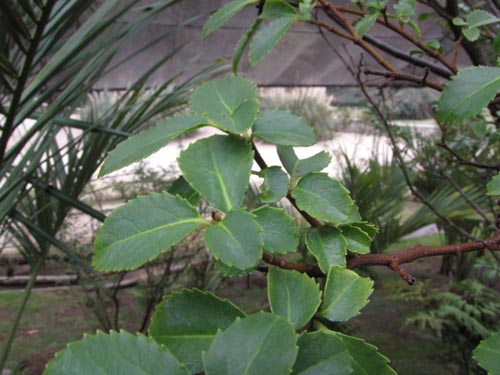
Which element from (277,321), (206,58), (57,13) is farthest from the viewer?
(206,58)

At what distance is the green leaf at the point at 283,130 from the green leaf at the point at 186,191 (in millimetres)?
61

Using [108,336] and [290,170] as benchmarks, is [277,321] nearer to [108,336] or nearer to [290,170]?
[108,336]

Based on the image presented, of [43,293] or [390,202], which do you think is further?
[43,293]

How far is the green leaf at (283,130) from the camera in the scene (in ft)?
1.24

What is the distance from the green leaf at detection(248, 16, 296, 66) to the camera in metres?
0.61

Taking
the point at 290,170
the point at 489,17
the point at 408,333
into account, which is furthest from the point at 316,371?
the point at 408,333

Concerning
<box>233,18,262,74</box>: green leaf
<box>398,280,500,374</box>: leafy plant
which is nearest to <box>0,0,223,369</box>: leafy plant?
<box>233,18,262,74</box>: green leaf

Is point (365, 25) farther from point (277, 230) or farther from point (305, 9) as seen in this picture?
point (277, 230)

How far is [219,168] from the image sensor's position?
0.34 m

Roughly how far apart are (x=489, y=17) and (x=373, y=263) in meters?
0.45

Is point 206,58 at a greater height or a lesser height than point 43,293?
greater

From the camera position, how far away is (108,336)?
261 millimetres

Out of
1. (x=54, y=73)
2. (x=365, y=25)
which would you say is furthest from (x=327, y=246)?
(x=54, y=73)

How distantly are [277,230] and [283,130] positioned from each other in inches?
3.2
